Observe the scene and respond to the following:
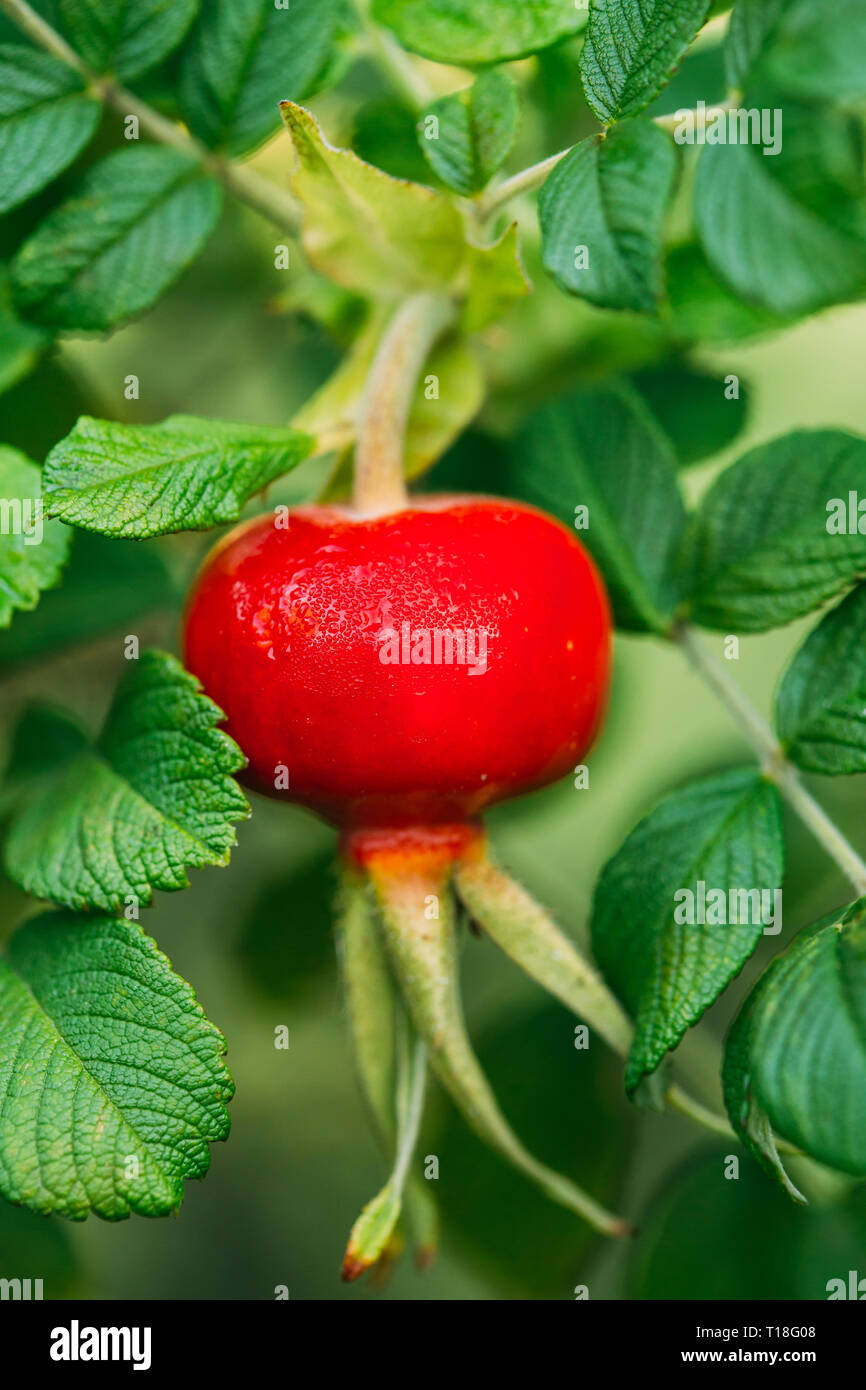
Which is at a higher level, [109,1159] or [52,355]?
[52,355]

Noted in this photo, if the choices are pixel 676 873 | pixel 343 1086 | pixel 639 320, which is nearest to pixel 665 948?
pixel 676 873

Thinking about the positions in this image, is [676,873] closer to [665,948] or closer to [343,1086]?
[665,948]

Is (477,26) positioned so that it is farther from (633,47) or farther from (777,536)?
(777,536)

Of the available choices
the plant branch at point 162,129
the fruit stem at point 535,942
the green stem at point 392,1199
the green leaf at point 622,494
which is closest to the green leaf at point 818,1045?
the fruit stem at point 535,942

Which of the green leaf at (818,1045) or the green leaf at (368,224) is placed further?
the green leaf at (368,224)

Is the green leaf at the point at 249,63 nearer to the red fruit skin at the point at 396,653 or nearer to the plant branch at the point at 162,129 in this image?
the plant branch at the point at 162,129
